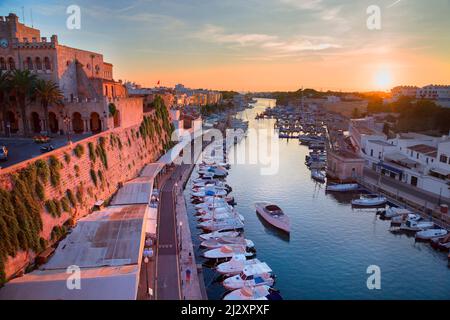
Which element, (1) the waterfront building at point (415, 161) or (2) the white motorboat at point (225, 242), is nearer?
(2) the white motorboat at point (225, 242)

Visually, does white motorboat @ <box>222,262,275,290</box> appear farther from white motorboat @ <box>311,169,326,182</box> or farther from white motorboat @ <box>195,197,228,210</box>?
white motorboat @ <box>311,169,326,182</box>

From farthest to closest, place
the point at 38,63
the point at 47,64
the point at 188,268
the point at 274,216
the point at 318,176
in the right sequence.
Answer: the point at 318,176 → the point at 47,64 → the point at 38,63 → the point at 274,216 → the point at 188,268

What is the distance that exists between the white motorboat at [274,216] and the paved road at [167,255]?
8971 mm

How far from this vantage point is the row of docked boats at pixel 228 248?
21175 millimetres

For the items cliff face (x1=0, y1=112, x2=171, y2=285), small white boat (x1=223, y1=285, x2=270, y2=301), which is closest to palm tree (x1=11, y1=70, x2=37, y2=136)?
cliff face (x1=0, y1=112, x2=171, y2=285)

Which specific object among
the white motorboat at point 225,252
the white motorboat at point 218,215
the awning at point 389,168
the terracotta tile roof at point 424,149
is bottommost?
the white motorboat at point 225,252

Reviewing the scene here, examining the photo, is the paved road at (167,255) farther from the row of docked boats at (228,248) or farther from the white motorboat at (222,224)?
the white motorboat at (222,224)

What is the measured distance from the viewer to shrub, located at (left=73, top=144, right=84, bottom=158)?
84.3ft

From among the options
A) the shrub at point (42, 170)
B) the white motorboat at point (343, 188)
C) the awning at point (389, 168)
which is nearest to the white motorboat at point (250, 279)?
the shrub at point (42, 170)

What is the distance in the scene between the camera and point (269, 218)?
31984 mm

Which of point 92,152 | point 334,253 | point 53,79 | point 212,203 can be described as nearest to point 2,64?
point 53,79

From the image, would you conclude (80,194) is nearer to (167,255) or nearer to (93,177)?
(93,177)

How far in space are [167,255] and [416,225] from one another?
2357cm

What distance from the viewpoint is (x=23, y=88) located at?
30.1 metres
